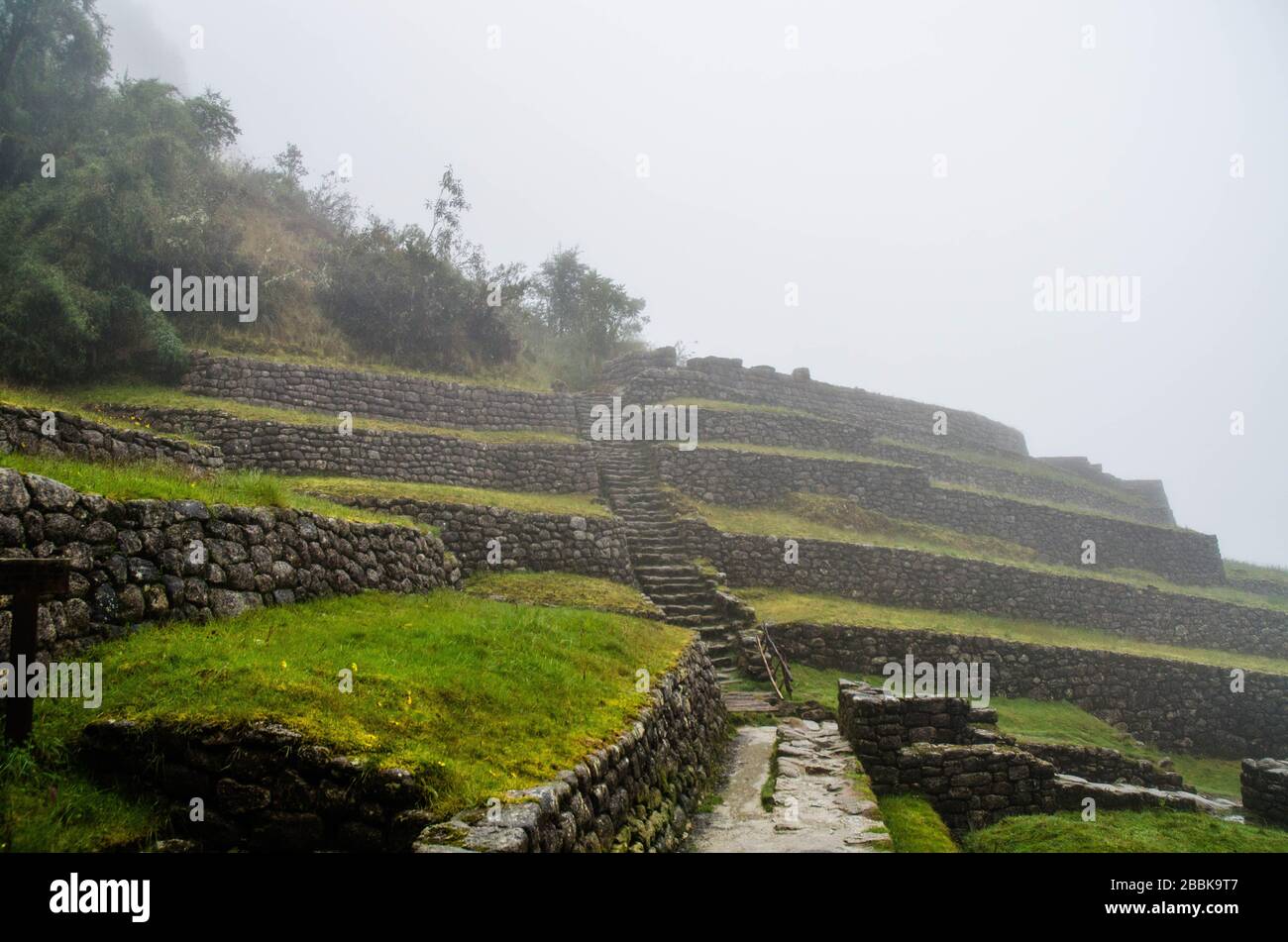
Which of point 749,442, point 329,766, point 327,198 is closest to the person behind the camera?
point 329,766

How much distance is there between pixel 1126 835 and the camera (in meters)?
9.33

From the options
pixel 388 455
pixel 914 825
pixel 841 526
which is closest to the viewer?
pixel 914 825

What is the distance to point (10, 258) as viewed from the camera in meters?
17.5

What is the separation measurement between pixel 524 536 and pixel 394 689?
11.0 metres

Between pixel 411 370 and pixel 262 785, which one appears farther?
pixel 411 370

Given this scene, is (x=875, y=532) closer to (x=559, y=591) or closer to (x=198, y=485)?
(x=559, y=591)

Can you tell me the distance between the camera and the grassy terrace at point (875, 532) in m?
23.7

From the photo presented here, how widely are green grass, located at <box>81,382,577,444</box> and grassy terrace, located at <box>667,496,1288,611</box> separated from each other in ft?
24.9

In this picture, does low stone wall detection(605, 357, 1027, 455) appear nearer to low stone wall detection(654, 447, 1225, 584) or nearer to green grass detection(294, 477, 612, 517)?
low stone wall detection(654, 447, 1225, 584)

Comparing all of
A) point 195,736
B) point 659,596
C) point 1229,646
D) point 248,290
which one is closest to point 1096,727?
point 659,596

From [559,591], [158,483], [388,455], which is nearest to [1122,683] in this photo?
[559,591]

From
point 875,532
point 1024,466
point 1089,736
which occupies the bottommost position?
point 1089,736
